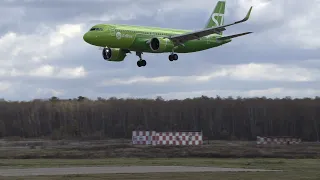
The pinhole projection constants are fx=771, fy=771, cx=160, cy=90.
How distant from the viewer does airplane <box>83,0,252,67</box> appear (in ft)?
203

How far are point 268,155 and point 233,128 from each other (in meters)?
92.6

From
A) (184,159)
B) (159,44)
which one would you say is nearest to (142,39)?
(159,44)

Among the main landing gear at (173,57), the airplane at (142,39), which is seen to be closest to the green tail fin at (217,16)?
the airplane at (142,39)

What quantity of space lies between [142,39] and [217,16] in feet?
65.6

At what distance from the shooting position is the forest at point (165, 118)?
15700cm

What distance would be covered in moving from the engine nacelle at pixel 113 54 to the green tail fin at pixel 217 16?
18693 mm

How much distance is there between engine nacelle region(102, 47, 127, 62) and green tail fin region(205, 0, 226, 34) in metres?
18.7

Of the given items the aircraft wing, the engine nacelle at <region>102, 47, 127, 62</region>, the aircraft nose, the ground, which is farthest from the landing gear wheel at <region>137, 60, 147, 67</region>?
the ground

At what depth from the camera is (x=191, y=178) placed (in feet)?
140

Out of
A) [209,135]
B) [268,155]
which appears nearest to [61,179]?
[268,155]

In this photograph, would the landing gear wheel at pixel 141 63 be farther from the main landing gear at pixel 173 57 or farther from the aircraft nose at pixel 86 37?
the aircraft nose at pixel 86 37

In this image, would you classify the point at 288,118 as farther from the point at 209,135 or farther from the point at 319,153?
the point at 319,153

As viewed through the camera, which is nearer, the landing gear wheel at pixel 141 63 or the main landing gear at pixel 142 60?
the main landing gear at pixel 142 60

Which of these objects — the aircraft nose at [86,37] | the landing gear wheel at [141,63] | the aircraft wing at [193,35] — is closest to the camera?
the aircraft nose at [86,37]
